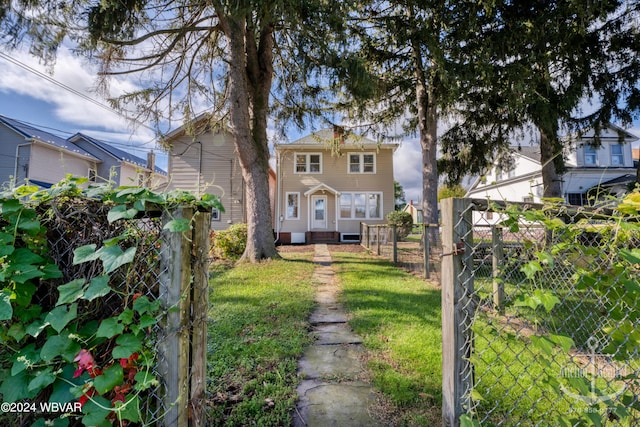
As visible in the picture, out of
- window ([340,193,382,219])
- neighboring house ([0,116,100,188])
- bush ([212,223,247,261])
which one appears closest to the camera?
bush ([212,223,247,261])

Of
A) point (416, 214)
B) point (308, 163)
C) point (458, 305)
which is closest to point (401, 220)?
point (308, 163)

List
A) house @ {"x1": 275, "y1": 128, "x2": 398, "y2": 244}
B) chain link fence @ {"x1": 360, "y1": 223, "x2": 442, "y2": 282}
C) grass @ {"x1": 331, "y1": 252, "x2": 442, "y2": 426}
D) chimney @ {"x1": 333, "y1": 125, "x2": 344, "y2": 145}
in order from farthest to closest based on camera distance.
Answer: house @ {"x1": 275, "y1": 128, "x2": 398, "y2": 244} < chimney @ {"x1": 333, "y1": 125, "x2": 344, "y2": 145} < chain link fence @ {"x1": 360, "y1": 223, "x2": 442, "y2": 282} < grass @ {"x1": 331, "y1": 252, "x2": 442, "y2": 426}

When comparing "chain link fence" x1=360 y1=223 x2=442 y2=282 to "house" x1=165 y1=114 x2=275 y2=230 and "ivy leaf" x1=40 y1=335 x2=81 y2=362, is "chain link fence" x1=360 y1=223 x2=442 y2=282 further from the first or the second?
"house" x1=165 y1=114 x2=275 y2=230

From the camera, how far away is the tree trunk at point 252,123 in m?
7.70

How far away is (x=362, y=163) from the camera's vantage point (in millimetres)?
16516

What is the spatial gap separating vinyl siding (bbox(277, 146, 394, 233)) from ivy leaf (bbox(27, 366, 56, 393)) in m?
15.0

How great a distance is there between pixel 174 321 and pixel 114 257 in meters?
0.36

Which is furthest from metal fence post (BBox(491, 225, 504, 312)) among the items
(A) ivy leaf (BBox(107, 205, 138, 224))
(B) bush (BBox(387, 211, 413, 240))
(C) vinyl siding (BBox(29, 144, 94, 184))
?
(C) vinyl siding (BBox(29, 144, 94, 184))

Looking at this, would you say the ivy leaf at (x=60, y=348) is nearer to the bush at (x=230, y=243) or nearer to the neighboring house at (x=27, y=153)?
the bush at (x=230, y=243)

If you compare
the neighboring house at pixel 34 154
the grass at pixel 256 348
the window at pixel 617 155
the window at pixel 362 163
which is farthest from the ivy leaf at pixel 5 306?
the window at pixel 617 155

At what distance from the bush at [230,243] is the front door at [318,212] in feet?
21.2

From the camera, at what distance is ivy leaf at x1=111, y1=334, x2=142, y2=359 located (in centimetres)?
115

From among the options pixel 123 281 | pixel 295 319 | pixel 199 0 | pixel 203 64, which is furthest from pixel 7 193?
pixel 203 64

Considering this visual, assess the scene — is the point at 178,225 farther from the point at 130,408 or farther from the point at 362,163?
the point at 362,163
